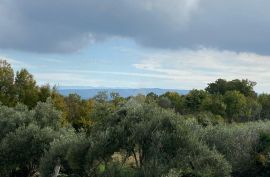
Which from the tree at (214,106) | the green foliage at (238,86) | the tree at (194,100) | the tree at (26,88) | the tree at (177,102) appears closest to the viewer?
the tree at (26,88)

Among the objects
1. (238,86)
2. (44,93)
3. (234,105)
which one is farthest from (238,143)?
(238,86)

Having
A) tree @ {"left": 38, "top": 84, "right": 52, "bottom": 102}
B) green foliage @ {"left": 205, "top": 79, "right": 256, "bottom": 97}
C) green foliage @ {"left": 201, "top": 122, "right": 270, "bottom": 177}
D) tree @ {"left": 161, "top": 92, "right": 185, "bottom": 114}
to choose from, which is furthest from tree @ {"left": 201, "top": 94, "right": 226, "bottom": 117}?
A: green foliage @ {"left": 201, "top": 122, "right": 270, "bottom": 177}

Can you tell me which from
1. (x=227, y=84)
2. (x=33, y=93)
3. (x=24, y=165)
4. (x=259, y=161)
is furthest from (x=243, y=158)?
(x=227, y=84)

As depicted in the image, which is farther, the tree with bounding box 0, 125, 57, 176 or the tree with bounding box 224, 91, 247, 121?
the tree with bounding box 224, 91, 247, 121

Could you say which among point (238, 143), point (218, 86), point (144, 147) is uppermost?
point (218, 86)

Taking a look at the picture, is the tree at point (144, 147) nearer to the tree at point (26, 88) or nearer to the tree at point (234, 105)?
the tree at point (26, 88)

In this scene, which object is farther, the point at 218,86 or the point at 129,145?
the point at 218,86

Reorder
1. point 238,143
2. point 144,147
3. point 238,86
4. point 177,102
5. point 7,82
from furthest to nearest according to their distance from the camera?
point 238,86
point 177,102
point 7,82
point 238,143
point 144,147

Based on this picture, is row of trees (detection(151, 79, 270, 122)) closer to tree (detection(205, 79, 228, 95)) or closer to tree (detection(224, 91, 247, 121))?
tree (detection(224, 91, 247, 121))

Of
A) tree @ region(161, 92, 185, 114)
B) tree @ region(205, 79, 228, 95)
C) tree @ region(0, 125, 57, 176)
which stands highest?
tree @ region(205, 79, 228, 95)

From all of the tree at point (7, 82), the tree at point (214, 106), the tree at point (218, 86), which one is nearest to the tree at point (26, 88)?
the tree at point (7, 82)

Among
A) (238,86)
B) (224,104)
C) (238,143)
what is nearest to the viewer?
(238,143)

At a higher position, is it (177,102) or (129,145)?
(177,102)

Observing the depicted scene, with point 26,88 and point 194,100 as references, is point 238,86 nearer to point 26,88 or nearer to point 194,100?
point 194,100
